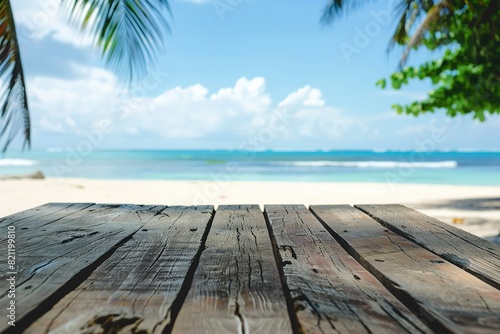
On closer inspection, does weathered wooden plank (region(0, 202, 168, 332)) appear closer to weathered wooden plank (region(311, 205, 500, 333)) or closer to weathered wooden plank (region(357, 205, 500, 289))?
weathered wooden plank (region(311, 205, 500, 333))

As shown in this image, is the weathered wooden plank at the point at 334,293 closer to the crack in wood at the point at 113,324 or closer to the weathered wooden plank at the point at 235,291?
the weathered wooden plank at the point at 235,291

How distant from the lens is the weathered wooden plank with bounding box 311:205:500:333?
33.7 inches

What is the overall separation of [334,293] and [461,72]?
258 inches

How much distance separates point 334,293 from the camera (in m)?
0.98

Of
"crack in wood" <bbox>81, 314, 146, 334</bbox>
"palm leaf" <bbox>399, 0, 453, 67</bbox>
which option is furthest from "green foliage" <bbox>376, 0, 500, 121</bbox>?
"crack in wood" <bbox>81, 314, 146, 334</bbox>

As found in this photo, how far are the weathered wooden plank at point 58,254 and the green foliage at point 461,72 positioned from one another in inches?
201

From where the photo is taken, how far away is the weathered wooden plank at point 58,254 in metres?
0.95

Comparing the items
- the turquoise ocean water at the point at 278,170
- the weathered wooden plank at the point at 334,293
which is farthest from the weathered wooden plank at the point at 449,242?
the turquoise ocean water at the point at 278,170

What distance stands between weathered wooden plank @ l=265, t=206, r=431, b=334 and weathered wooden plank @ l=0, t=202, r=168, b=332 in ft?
1.67

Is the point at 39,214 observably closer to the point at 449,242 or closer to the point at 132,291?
the point at 132,291

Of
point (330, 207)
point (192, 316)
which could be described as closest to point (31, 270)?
point (192, 316)

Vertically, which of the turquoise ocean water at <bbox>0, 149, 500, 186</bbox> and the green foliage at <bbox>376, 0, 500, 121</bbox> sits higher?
the green foliage at <bbox>376, 0, 500, 121</bbox>

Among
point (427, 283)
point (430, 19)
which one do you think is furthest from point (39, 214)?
point (430, 19)

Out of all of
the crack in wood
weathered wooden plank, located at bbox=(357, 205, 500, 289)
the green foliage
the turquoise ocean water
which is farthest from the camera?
the turquoise ocean water
